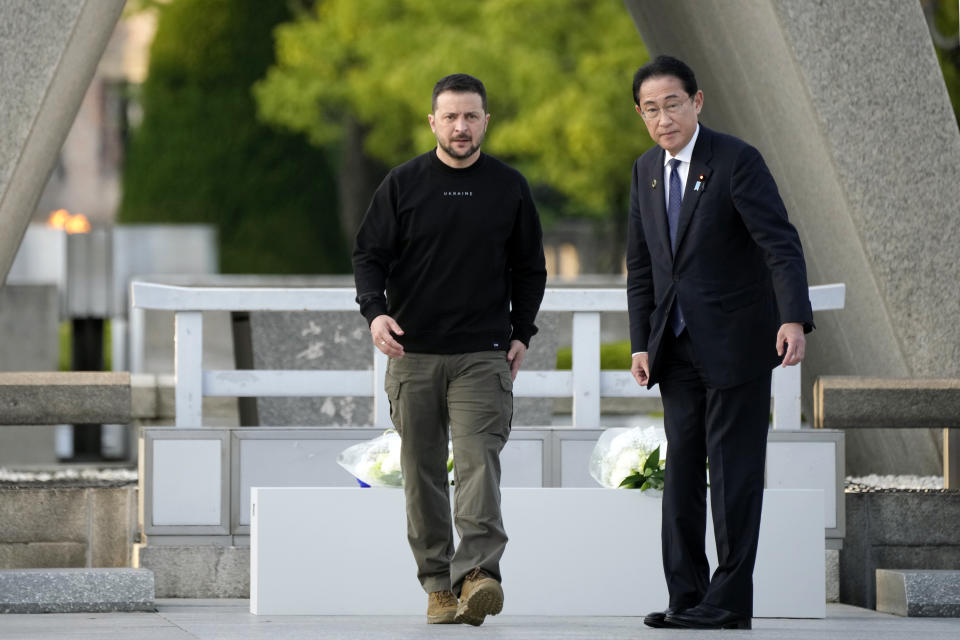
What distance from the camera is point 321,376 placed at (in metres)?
7.50

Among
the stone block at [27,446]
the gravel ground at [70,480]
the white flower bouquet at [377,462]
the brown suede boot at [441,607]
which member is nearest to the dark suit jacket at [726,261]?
the brown suede boot at [441,607]

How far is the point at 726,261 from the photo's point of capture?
225 inches

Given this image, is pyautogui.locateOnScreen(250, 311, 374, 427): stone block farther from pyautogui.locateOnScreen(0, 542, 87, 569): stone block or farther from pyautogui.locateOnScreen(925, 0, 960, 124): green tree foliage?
pyautogui.locateOnScreen(925, 0, 960, 124): green tree foliage

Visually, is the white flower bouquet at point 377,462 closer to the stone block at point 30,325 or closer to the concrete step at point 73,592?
the concrete step at point 73,592

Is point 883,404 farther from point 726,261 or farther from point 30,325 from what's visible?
point 30,325

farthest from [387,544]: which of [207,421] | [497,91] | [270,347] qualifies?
[497,91]

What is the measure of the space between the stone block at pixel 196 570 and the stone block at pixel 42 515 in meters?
0.46

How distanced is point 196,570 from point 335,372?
1.00 m

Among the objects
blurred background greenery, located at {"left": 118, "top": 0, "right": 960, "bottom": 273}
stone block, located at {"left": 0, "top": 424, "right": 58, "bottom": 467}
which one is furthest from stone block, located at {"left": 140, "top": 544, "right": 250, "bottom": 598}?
blurred background greenery, located at {"left": 118, "top": 0, "right": 960, "bottom": 273}

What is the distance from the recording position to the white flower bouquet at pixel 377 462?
255 inches

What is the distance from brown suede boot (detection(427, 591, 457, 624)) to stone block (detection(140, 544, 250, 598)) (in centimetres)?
166

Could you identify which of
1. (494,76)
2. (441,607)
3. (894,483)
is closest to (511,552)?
(441,607)

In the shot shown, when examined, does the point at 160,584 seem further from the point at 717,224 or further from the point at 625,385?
the point at 717,224

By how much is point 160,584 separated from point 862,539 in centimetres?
294
